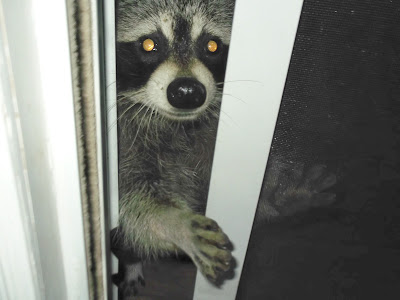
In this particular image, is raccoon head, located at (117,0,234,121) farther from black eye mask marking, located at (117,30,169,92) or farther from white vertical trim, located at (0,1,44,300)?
white vertical trim, located at (0,1,44,300)

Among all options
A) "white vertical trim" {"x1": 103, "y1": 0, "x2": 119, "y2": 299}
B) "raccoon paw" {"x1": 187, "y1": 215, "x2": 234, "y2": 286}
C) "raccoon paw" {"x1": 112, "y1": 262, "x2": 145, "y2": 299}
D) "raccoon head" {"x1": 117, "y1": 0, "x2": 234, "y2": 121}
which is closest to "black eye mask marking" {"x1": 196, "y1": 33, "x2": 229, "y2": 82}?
"raccoon head" {"x1": 117, "y1": 0, "x2": 234, "y2": 121}

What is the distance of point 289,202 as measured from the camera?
0.85 meters

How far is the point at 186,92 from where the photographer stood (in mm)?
734

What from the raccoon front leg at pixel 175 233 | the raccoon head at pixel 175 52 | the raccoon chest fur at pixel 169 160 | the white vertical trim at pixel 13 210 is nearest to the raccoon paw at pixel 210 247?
the raccoon front leg at pixel 175 233

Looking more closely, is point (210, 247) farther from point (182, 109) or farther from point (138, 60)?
point (138, 60)

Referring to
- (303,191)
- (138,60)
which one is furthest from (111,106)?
(303,191)

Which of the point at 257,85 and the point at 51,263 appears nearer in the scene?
the point at 51,263

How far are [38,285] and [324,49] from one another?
0.60 m

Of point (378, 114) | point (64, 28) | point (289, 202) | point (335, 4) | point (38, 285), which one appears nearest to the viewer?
point (64, 28)

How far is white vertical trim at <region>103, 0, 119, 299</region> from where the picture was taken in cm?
57

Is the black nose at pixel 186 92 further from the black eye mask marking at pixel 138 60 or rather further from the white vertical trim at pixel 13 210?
the white vertical trim at pixel 13 210

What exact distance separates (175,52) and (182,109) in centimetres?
12

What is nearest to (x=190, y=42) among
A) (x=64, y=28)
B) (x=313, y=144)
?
(x=313, y=144)

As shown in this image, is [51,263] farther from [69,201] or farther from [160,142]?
[160,142]
